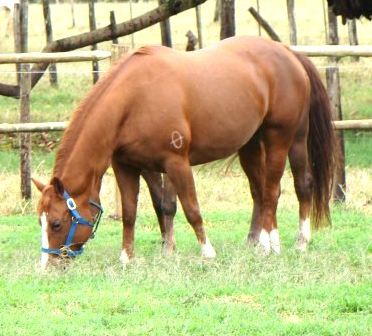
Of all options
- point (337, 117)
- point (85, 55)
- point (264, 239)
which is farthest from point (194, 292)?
point (337, 117)

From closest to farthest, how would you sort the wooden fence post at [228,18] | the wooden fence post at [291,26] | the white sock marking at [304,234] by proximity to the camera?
the white sock marking at [304,234] < the wooden fence post at [228,18] < the wooden fence post at [291,26]

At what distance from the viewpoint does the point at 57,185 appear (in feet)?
24.3

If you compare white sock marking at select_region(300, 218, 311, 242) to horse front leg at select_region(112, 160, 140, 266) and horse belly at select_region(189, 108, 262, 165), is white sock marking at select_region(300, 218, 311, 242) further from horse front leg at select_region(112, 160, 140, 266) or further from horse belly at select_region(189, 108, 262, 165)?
horse front leg at select_region(112, 160, 140, 266)

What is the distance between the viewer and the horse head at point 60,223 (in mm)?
7387

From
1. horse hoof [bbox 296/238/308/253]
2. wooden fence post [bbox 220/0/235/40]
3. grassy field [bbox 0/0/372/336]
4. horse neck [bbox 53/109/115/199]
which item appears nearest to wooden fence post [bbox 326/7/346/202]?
grassy field [bbox 0/0/372/336]

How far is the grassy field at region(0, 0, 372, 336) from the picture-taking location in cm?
568

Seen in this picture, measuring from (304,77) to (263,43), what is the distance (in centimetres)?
43

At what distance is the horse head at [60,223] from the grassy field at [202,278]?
14 centimetres

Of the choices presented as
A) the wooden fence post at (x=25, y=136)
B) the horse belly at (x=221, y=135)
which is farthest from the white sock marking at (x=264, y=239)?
the wooden fence post at (x=25, y=136)

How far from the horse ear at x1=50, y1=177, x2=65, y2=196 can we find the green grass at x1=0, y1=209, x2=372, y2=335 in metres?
0.57

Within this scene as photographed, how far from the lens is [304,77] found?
841 cm

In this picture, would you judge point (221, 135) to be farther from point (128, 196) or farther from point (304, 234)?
point (304, 234)

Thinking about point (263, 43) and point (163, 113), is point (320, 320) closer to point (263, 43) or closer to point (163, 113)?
point (163, 113)

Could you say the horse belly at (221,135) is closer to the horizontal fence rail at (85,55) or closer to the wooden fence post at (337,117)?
the horizontal fence rail at (85,55)
